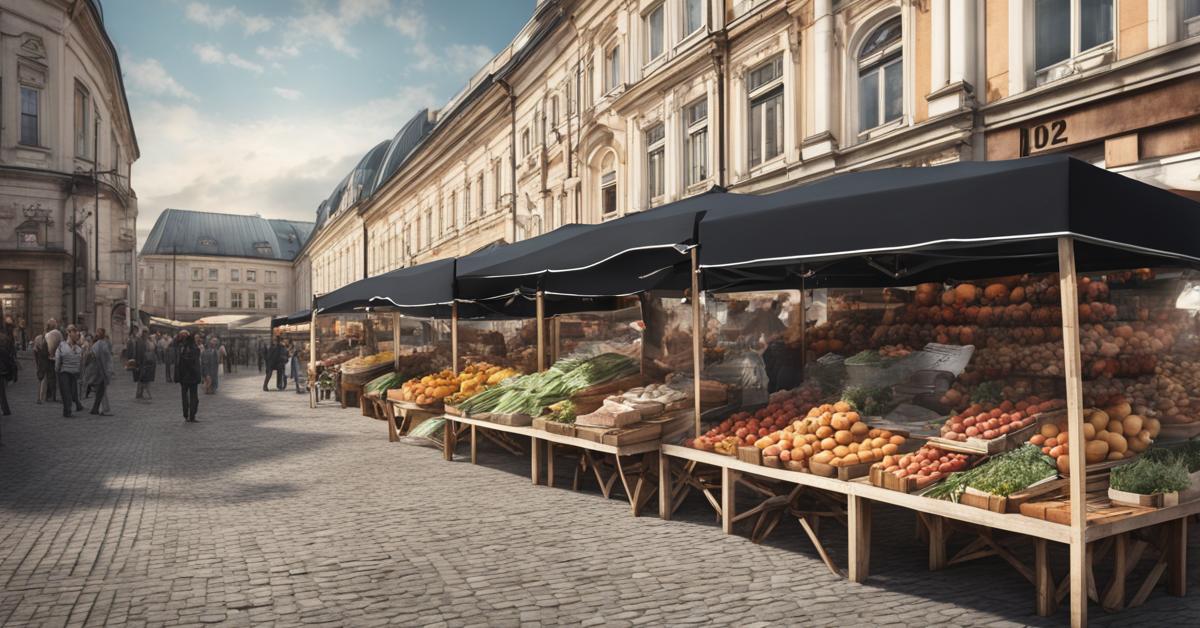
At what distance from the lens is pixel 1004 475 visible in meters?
4.79

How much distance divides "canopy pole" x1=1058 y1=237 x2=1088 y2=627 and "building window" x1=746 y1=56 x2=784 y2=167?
41.2ft

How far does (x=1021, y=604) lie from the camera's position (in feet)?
15.9

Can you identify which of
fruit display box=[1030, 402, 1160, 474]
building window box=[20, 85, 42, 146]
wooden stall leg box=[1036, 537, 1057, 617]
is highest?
building window box=[20, 85, 42, 146]

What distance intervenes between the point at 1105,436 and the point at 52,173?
149ft

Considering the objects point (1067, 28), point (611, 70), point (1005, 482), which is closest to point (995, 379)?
point (1005, 482)

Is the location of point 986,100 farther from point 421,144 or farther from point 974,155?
point 421,144

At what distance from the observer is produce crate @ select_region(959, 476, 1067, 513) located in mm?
4586

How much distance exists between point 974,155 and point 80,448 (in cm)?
1457

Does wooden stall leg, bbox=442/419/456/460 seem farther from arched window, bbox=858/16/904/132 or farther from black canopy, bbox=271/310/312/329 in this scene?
black canopy, bbox=271/310/312/329

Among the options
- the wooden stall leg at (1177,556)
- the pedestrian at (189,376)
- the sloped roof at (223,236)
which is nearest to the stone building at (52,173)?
the pedestrian at (189,376)

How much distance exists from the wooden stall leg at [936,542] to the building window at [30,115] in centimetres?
4552

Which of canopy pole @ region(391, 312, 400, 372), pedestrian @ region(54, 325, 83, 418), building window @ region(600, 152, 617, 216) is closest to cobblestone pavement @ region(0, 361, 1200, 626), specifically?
canopy pole @ region(391, 312, 400, 372)

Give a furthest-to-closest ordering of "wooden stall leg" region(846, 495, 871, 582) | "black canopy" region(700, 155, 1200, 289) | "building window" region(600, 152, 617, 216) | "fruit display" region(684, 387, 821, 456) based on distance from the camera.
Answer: "building window" region(600, 152, 617, 216), "fruit display" region(684, 387, 821, 456), "wooden stall leg" region(846, 495, 871, 582), "black canopy" region(700, 155, 1200, 289)

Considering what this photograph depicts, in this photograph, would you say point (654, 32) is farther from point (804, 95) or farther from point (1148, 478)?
point (1148, 478)
